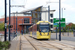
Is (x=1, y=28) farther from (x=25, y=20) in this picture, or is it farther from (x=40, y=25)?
(x=25, y=20)

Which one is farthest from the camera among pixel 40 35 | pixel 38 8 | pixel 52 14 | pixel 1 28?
pixel 52 14

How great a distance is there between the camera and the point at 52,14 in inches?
3627

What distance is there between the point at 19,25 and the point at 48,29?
68.7 metres

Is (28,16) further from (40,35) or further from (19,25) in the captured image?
(40,35)

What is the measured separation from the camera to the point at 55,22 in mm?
34375

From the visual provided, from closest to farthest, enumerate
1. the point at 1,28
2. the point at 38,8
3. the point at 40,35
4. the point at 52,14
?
the point at 40,35
the point at 1,28
the point at 38,8
the point at 52,14

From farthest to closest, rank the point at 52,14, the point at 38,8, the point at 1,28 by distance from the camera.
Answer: the point at 52,14 < the point at 38,8 < the point at 1,28

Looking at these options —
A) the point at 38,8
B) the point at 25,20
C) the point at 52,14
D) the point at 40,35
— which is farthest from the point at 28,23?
the point at 40,35

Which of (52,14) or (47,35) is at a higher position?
(52,14)

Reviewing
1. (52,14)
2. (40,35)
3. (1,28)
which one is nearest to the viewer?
(40,35)

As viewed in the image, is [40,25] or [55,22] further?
[55,22]

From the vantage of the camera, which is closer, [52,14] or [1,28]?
[1,28]

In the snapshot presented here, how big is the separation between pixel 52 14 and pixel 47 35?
64.6m

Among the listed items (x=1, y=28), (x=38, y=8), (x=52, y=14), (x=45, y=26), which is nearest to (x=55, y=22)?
(x=45, y=26)
